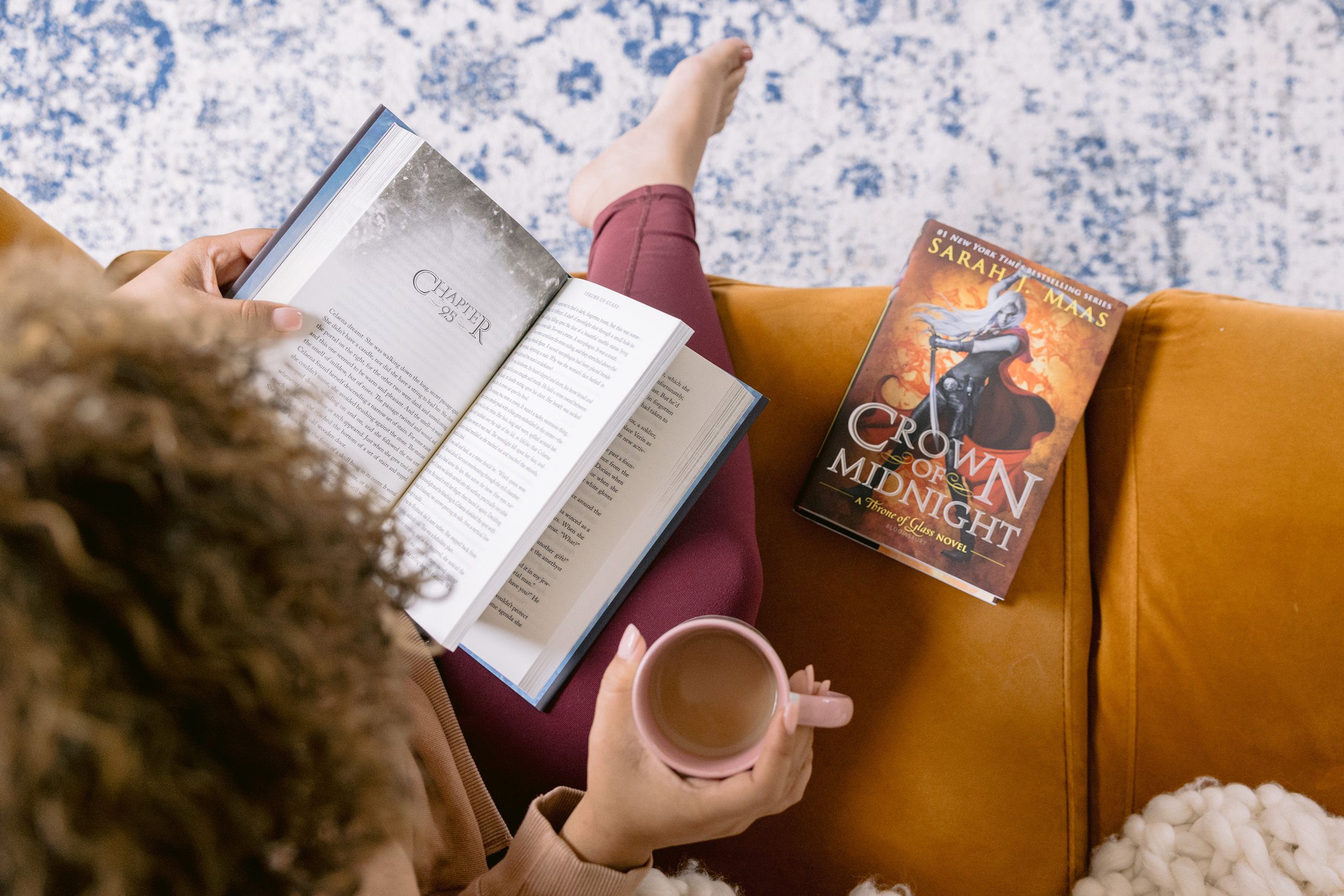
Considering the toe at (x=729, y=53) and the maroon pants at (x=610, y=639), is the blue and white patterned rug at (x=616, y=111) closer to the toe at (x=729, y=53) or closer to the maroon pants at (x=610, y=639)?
the toe at (x=729, y=53)

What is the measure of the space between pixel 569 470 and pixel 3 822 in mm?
427

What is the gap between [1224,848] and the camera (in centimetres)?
64

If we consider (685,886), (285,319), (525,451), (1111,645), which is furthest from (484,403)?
(1111,645)

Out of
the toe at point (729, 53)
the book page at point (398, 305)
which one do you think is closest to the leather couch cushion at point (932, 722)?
the book page at point (398, 305)

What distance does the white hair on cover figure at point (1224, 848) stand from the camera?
0.62 metres

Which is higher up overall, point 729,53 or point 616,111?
point 729,53

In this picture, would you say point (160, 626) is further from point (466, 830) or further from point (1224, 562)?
point (1224, 562)

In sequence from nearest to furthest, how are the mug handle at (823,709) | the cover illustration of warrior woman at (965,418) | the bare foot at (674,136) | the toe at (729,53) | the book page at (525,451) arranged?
the mug handle at (823,709)
the book page at (525,451)
the cover illustration of warrior woman at (965,418)
the bare foot at (674,136)
the toe at (729,53)

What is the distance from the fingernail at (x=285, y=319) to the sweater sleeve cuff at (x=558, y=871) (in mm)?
477

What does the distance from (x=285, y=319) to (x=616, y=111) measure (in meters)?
0.75

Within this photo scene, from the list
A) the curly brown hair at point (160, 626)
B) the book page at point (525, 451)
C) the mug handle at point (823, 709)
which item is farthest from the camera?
the book page at point (525, 451)

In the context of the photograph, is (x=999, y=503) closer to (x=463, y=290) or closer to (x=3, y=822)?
(x=463, y=290)

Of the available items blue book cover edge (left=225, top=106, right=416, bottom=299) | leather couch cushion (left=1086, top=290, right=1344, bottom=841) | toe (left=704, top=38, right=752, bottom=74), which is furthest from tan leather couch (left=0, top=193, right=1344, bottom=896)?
toe (left=704, top=38, right=752, bottom=74)

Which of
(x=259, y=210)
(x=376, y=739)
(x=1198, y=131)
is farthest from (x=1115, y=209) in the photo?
(x=259, y=210)
